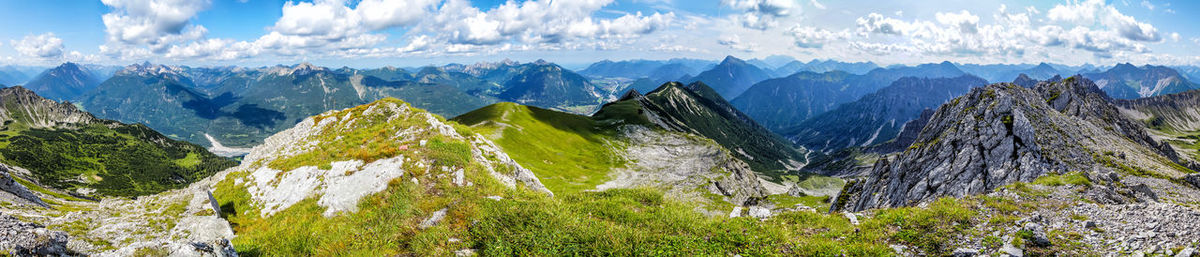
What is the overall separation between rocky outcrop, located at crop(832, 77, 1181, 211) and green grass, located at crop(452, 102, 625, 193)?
38.1 m

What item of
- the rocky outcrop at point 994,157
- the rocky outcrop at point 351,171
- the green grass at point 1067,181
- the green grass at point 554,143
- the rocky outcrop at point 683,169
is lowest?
the rocky outcrop at point 683,169

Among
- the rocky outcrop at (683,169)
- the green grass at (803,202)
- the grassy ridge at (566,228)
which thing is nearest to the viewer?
the grassy ridge at (566,228)

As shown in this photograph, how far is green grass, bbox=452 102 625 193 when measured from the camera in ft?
224

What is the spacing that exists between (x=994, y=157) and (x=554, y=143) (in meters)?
77.8

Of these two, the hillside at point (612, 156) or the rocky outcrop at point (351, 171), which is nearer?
the rocky outcrop at point (351, 171)

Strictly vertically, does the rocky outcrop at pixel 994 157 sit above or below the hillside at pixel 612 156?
above

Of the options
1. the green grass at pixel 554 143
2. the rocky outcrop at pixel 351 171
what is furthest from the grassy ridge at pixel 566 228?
the green grass at pixel 554 143

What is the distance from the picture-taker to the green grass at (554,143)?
2683 inches

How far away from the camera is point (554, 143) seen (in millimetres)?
102000

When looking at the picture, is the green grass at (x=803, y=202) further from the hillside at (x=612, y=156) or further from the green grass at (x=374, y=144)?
the green grass at (x=374, y=144)

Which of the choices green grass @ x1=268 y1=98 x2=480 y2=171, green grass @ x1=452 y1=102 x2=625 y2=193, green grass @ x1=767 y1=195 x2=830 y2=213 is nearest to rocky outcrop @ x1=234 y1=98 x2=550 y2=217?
green grass @ x1=268 y1=98 x2=480 y2=171

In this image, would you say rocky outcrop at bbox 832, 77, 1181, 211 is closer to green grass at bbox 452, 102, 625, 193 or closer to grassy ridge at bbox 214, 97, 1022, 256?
grassy ridge at bbox 214, 97, 1022, 256

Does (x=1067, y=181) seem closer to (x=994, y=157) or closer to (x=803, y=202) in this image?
(x=994, y=157)

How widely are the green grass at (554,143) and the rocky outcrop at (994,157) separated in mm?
38115
